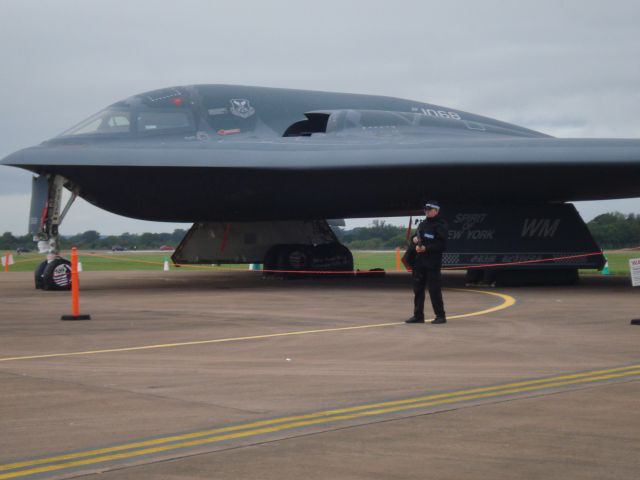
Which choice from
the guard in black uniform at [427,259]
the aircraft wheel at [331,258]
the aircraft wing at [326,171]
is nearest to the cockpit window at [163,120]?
the aircraft wing at [326,171]

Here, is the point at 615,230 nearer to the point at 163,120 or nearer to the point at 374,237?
the point at 374,237

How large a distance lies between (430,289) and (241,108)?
9.09 metres

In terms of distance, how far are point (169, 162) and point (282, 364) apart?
32.9 ft

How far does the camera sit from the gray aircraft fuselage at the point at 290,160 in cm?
1769

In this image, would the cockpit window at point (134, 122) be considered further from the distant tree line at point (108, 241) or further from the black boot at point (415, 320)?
the distant tree line at point (108, 241)

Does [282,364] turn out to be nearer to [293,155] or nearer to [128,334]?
[128,334]

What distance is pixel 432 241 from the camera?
12.1 m

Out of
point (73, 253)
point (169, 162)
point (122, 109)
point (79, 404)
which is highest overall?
point (122, 109)

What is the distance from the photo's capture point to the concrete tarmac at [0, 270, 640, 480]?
483 centimetres

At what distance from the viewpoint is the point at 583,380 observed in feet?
23.9

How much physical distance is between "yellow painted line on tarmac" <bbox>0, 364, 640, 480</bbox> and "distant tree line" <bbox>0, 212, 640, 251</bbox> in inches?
544

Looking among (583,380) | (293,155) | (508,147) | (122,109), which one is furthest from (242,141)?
(583,380)

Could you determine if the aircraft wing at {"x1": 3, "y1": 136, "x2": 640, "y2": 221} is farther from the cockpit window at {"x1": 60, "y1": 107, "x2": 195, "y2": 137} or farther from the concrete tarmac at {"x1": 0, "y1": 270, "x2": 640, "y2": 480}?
the concrete tarmac at {"x1": 0, "y1": 270, "x2": 640, "y2": 480}

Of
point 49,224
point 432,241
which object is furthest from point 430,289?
point 49,224
